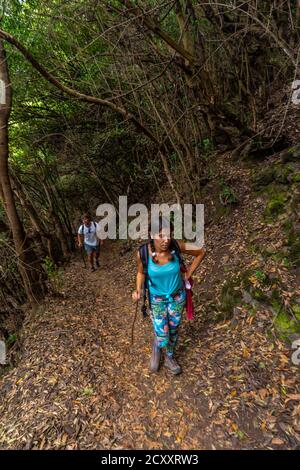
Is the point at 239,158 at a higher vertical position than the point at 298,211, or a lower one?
higher

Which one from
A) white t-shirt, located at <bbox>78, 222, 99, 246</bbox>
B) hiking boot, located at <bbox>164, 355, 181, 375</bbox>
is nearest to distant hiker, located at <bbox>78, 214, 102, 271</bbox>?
white t-shirt, located at <bbox>78, 222, 99, 246</bbox>

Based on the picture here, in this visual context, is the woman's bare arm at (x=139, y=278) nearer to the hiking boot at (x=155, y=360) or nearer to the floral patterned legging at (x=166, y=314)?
the floral patterned legging at (x=166, y=314)

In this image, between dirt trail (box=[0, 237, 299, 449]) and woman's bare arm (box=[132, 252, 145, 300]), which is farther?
woman's bare arm (box=[132, 252, 145, 300])

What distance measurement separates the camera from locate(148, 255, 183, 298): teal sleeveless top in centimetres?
318

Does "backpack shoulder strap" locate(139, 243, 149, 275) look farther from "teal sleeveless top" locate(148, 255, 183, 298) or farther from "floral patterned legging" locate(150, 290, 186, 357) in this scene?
"floral patterned legging" locate(150, 290, 186, 357)

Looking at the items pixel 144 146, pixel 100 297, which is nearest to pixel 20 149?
pixel 144 146

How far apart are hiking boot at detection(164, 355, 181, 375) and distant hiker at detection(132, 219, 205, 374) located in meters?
0.33

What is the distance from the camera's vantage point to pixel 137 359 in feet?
13.4

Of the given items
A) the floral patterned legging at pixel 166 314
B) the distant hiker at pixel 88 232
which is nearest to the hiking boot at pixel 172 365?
the floral patterned legging at pixel 166 314

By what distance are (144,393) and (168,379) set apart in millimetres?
368

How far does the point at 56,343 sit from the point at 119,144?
7923 millimetres

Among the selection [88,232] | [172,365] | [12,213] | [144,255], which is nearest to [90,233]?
[88,232]

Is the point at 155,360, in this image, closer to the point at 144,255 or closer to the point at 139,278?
the point at 139,278
